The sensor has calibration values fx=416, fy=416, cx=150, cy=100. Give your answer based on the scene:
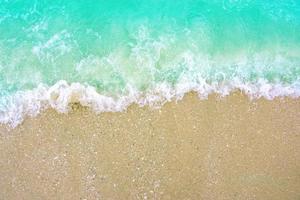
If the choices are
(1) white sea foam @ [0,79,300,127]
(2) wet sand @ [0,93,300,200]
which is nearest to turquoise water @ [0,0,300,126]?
(1) white sea foam @ [0,79,300,127]

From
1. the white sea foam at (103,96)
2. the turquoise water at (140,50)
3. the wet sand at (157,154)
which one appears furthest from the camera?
the turquoise water at (140,50)

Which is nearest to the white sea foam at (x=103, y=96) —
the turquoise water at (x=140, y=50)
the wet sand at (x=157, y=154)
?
the turquoise water at (x=140, y=50)

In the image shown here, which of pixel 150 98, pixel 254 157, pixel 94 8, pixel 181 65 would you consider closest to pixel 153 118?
pixel 150 98

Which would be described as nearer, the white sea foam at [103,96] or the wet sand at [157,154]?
the wet sand at [157,154]

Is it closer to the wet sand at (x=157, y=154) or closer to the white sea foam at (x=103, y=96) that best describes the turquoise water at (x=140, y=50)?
the white sea foam at (x=103, y=96)

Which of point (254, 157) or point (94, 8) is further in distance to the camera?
point (94, 8)

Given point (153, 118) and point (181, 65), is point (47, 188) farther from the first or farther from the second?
point (181, 65)

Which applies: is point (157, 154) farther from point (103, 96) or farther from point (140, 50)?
point (140, 50)
